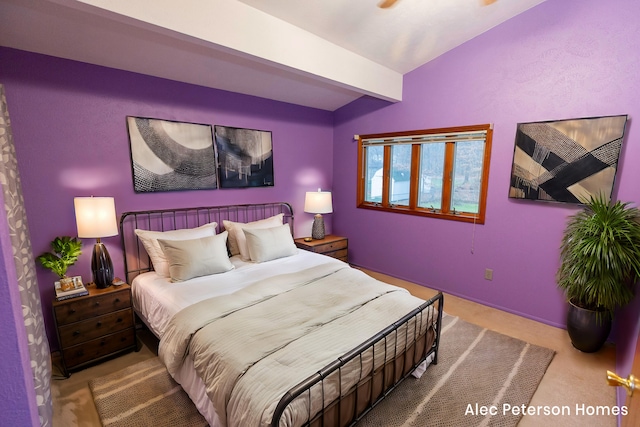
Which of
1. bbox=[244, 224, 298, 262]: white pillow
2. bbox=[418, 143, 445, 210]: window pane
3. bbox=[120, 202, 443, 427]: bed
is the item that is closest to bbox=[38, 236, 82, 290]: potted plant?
bbox=[120, 202, 443, 427]: bed

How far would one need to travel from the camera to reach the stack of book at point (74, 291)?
7.06 ft

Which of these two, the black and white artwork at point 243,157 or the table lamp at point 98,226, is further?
the black and white artwork at point 243,157

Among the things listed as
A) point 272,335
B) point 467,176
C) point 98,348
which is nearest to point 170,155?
point 98,348

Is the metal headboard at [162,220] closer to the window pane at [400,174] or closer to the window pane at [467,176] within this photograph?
the window pane at [400,174]

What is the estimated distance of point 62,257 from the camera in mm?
2293

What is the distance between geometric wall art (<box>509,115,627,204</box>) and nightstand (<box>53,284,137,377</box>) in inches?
147

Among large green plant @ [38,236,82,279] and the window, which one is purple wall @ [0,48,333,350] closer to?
large green plant @ [38,236,82,279]

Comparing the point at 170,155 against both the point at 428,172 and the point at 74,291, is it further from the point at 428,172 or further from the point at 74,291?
the point at 428,172

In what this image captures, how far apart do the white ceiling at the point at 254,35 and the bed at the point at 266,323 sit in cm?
140

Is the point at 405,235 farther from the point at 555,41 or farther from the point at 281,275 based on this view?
the point at 555,41

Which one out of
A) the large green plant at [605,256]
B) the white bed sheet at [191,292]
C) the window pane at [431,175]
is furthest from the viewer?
the window pane at [431,175]

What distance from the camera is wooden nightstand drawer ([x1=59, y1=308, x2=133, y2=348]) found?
84.7 inches

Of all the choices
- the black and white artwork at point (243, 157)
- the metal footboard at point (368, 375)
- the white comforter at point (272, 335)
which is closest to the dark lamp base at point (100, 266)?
the white comforter at point (272, 335)

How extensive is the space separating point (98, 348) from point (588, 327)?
3.89 metres
